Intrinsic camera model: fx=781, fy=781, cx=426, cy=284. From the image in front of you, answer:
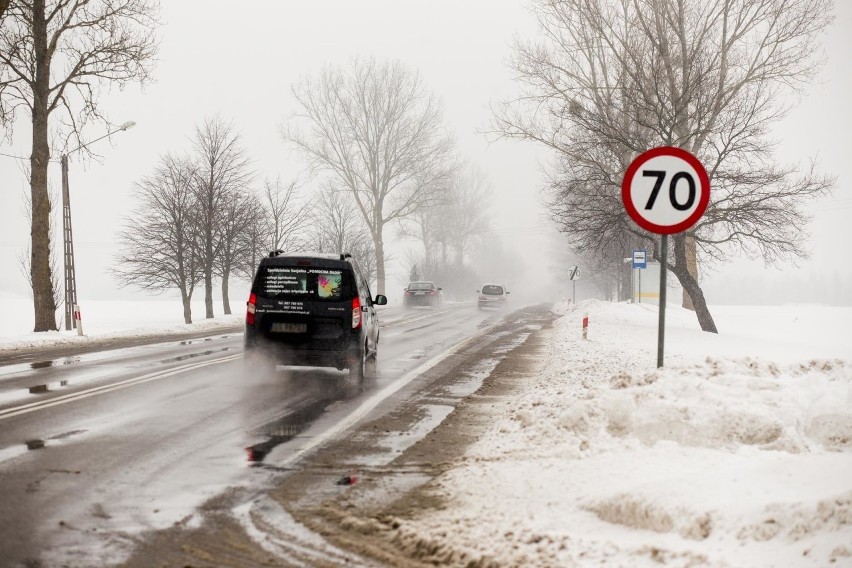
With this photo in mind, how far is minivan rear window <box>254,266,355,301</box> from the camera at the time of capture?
11.5 m

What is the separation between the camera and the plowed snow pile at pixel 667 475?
388cm

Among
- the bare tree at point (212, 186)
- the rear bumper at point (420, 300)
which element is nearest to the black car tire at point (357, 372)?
the bare tree at point (212, 186)

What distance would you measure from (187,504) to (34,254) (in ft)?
67.2

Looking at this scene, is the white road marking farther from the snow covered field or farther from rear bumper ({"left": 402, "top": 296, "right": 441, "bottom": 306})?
rear bumper ({"left": 402, "top": 296, "right": 441, "bottom": 306})

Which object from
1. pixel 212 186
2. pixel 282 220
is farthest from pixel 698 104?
pixel 282 220

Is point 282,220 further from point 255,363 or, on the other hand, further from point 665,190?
point 665,190

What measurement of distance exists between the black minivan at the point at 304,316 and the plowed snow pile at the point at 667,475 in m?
3.30

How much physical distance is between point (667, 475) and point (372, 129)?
165ft

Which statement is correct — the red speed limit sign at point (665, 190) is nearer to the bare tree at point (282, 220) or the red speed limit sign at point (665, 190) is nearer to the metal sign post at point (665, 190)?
the metal sign post at point (665, 190)

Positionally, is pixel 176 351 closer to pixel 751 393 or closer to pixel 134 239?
pixel 751 393

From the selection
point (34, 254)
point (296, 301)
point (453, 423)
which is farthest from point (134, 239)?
point (453, 423)

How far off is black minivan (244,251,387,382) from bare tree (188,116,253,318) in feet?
83.2

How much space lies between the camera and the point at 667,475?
5.15 metres

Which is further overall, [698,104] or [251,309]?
[698,104]
